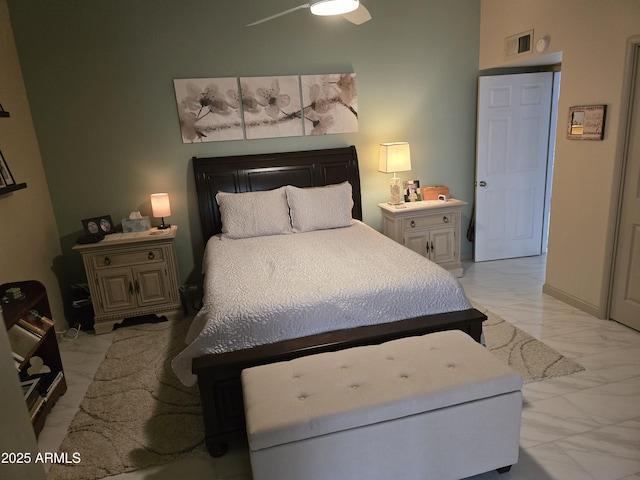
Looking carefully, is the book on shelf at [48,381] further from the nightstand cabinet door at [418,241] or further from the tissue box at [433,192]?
the tissue box at [433,192]

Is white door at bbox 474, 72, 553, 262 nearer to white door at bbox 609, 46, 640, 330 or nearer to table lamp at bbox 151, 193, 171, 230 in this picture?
white door at bbox 609, 46, 640, 330

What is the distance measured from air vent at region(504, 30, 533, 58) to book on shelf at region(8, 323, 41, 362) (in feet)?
14.2

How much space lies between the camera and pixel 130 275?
3.64 metres

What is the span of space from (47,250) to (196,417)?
218 centimetres

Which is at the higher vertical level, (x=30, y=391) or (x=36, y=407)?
(x=30, y=391)

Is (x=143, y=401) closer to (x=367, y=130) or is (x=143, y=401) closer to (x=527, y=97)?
(x=367, y=130)

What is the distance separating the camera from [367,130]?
14.3ft

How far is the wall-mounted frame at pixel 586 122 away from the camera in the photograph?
10.3 ft

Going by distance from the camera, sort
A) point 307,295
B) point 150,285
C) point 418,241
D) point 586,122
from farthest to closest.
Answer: point 418,241
point 150,285
point 586,122
point 307,295

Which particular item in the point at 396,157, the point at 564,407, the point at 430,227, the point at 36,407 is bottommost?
the point at 564,407

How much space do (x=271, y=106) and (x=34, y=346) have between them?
107 inches

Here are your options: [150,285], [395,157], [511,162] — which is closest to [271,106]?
[395,157]

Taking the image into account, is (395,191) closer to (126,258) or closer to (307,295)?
(307,295)

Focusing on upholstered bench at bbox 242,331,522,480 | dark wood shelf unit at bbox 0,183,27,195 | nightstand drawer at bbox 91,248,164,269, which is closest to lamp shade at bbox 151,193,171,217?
nightstand drawer at bbox 91,248,164,269
